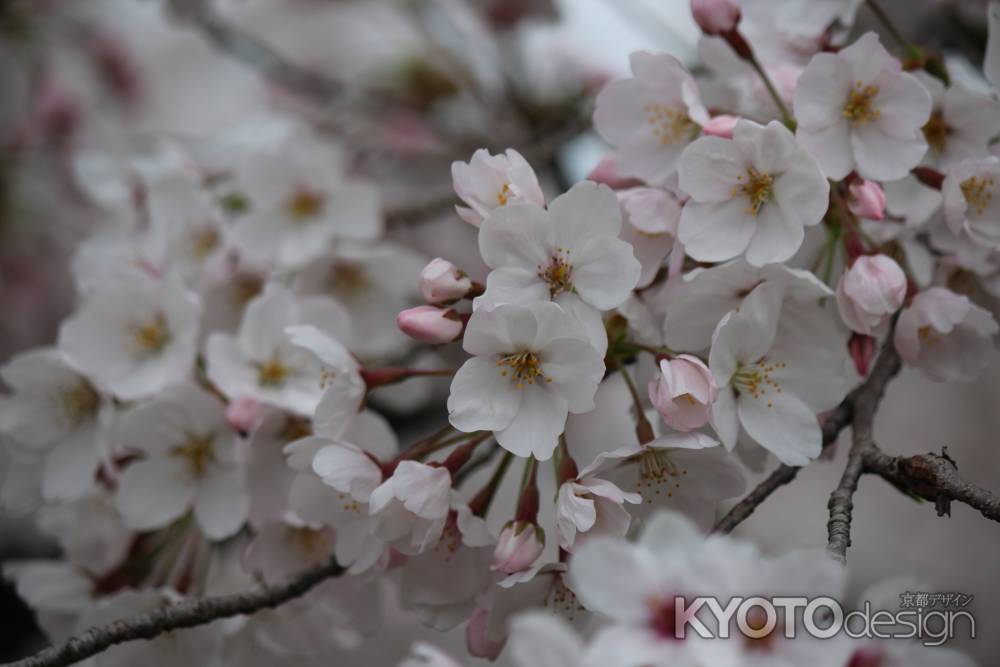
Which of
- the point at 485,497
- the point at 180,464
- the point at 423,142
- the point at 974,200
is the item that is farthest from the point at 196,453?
the point at 423,142

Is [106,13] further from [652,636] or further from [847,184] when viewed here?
[652,636]

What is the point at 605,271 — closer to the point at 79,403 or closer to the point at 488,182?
the point at 488,182

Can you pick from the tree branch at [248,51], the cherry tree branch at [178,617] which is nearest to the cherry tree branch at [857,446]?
the cherry tree branch at [178,617]

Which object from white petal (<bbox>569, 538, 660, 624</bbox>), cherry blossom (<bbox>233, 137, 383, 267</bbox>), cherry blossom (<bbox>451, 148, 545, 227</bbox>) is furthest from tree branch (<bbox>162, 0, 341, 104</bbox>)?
white petal (<bbox>569, 538, 660, 624</bbox>)

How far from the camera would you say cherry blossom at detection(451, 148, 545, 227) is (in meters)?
0.78

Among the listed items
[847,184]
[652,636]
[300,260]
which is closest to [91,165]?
A: [300,260]

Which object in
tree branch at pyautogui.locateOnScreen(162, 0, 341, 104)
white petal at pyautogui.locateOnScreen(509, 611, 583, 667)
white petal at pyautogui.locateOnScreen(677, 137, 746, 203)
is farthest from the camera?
tree branch at pyautogui.locateOnScreen(162, 0, 341, 104)

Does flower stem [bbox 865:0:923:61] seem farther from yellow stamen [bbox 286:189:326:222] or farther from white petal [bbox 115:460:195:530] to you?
white petal [bbox 115:460:195:530]

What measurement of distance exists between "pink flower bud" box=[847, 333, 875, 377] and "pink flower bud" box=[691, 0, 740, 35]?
0.32 metres

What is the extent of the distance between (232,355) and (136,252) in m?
0.31

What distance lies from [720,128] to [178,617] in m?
0.65

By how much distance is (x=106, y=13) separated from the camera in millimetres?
2701

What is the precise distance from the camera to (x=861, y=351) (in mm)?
829

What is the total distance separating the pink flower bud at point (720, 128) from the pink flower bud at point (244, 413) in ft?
1.68
